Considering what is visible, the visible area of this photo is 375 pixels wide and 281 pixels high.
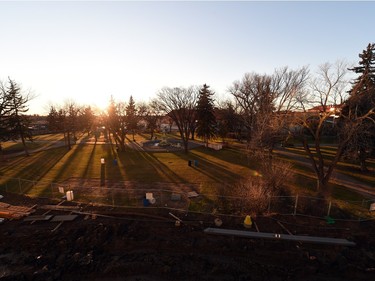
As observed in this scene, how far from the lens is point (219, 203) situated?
47.5 ft

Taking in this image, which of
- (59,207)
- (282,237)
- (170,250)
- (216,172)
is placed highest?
(59,207)

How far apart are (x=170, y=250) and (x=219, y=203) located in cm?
552

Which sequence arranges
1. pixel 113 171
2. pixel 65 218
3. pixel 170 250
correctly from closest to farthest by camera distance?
pixel 170 250, pixel 65 218, pixel 113 171

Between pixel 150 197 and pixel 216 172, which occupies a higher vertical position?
pixel 150 197

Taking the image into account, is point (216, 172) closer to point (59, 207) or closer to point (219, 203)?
point (219, 203)

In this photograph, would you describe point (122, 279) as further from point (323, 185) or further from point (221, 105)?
point (221, 105)

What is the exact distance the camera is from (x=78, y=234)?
11.2 m

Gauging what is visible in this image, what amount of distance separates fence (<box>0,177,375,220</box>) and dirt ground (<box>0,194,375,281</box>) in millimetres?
745

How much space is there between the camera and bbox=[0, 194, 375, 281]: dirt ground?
870 centimetres

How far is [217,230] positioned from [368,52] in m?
27.1

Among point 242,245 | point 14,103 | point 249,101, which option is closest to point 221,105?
point 249,101

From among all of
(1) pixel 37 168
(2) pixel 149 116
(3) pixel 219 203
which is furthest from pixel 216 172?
(2) pixel 149 116

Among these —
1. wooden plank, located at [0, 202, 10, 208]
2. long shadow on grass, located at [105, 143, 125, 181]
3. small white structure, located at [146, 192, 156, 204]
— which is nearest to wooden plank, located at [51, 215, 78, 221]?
wooden plank, located at [0, 202, 10, 208]

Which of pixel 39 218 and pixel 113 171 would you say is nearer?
pixel 39 218
